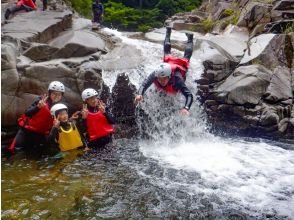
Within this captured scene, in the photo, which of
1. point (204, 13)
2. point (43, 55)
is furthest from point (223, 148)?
point (204, 13)

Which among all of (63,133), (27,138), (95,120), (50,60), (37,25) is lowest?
(27,138)

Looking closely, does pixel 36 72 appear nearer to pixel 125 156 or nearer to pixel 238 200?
pixel 125 156

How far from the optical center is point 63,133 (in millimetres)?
7371

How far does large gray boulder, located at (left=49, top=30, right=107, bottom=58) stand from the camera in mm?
10148

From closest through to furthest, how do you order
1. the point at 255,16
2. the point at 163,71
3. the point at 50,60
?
the point at 163,71 < the point at 50,60 < the point at 255,16

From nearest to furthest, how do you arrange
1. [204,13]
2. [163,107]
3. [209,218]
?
[209,218], [163,107], [204,13]

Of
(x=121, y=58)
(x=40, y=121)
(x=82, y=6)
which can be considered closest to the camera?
(x=40, y=121)

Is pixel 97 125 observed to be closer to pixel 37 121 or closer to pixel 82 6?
pixel 37 121

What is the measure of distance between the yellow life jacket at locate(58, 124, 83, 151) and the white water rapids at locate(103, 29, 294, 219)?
1664mm

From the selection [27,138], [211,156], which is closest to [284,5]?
[211,156]

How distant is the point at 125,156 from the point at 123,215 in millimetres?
2691

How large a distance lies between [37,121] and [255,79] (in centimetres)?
A: 663

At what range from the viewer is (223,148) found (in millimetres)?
8555

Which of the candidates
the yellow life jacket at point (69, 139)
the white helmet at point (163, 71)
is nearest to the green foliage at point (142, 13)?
the white helmet at point (163, 71)
